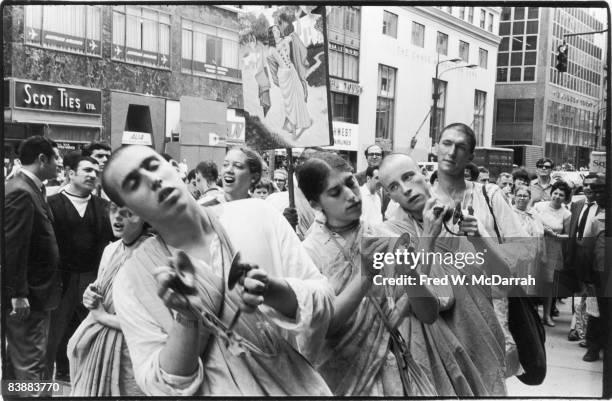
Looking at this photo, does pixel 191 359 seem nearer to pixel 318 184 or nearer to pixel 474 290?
pixel 318 184

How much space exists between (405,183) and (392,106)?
0.42m

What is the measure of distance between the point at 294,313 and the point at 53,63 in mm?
1546

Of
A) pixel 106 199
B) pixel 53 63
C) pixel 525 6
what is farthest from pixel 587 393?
pixel 53 63

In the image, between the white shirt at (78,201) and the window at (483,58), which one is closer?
the white shirt at (78,201)

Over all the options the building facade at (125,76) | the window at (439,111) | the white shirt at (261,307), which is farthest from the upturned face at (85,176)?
the window at (439,111)

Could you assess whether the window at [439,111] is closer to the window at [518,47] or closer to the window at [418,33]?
the window at [418,33]

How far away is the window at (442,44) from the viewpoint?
145 inches

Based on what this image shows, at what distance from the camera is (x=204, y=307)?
3410 mm

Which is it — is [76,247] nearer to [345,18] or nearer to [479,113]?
[345,18]

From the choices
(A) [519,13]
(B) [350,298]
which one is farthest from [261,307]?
(A) [519,13]

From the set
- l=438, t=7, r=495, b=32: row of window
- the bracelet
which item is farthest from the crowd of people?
l=438, t=7, r=495, b=32: row of window

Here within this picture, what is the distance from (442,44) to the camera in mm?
3801

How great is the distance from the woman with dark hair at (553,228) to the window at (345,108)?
38.7 inches

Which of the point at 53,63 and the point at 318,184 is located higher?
the point at 53,63
